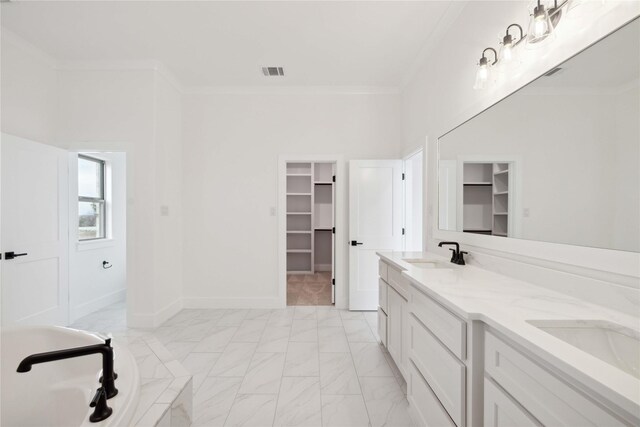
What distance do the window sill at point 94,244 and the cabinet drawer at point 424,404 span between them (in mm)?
3974

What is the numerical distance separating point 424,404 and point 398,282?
0.85 m

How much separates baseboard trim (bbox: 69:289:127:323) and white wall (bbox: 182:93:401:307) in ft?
3.96

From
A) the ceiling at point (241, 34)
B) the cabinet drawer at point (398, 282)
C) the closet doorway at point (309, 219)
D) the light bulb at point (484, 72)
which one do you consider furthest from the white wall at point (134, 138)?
the light bulb at point (484, 72)

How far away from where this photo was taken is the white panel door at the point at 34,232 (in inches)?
99.2

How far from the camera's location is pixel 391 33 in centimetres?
267

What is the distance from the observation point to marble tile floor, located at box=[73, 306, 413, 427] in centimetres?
183

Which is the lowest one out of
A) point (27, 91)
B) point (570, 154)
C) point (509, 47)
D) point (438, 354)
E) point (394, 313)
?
point (394, 313)

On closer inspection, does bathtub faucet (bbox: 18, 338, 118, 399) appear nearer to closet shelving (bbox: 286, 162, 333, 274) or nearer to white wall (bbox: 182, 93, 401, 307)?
white wall (bbox: 182, 93, 401, 307)

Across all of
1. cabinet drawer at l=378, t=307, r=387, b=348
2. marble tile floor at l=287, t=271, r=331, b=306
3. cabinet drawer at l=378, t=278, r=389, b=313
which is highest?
cabinet drawer at l=378, t=278, r=389, b=313

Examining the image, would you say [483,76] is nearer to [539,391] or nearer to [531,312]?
[531,312]

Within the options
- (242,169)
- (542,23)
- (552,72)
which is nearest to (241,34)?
(242,169)

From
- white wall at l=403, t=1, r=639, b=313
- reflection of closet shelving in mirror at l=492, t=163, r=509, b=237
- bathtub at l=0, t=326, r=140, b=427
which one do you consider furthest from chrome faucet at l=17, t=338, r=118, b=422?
reflection of closet shelving in mirror at l=492, t=163, r=509, b=237

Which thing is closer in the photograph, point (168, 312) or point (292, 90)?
point (168, 312)

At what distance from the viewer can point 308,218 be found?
627cm
